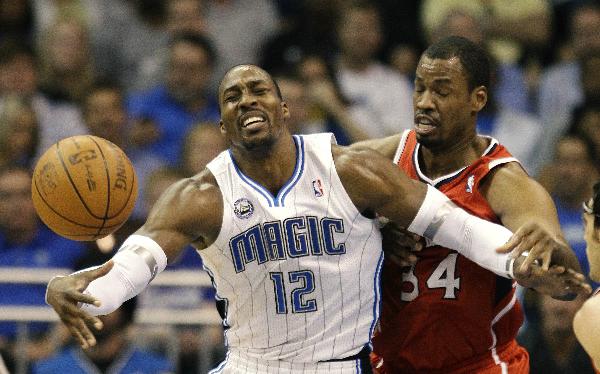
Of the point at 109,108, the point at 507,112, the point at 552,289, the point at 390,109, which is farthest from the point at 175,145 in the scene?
the point at 552,289

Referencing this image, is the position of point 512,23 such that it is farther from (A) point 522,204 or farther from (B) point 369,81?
(A) point 522,204

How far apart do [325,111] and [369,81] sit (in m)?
0.57

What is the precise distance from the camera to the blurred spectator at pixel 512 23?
33.3 feet

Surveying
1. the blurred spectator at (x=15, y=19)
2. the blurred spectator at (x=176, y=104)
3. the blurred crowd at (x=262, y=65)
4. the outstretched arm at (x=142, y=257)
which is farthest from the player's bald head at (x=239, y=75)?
the blurred spectator at (x=15, y=19)

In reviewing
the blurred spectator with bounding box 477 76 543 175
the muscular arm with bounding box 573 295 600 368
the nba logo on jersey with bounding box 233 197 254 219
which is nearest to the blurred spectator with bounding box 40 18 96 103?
the blurred spectator with bounding box 477 76 543 175

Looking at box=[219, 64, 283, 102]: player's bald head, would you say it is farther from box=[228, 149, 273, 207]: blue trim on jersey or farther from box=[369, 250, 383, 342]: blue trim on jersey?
box=[369, 250, 383, 342]: blue trim on jersey

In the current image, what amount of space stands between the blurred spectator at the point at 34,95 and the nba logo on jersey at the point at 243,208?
4.11m

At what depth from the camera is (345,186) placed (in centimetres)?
545

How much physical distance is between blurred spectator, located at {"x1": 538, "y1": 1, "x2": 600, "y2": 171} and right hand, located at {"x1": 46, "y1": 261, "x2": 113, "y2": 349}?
5.74 m

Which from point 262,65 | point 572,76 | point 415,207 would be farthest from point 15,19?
point 415,207

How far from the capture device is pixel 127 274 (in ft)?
16.8

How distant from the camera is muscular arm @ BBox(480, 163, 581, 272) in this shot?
5.17m

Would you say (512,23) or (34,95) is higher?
(512,23)

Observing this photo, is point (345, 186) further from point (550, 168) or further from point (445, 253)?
point (550, 168)
